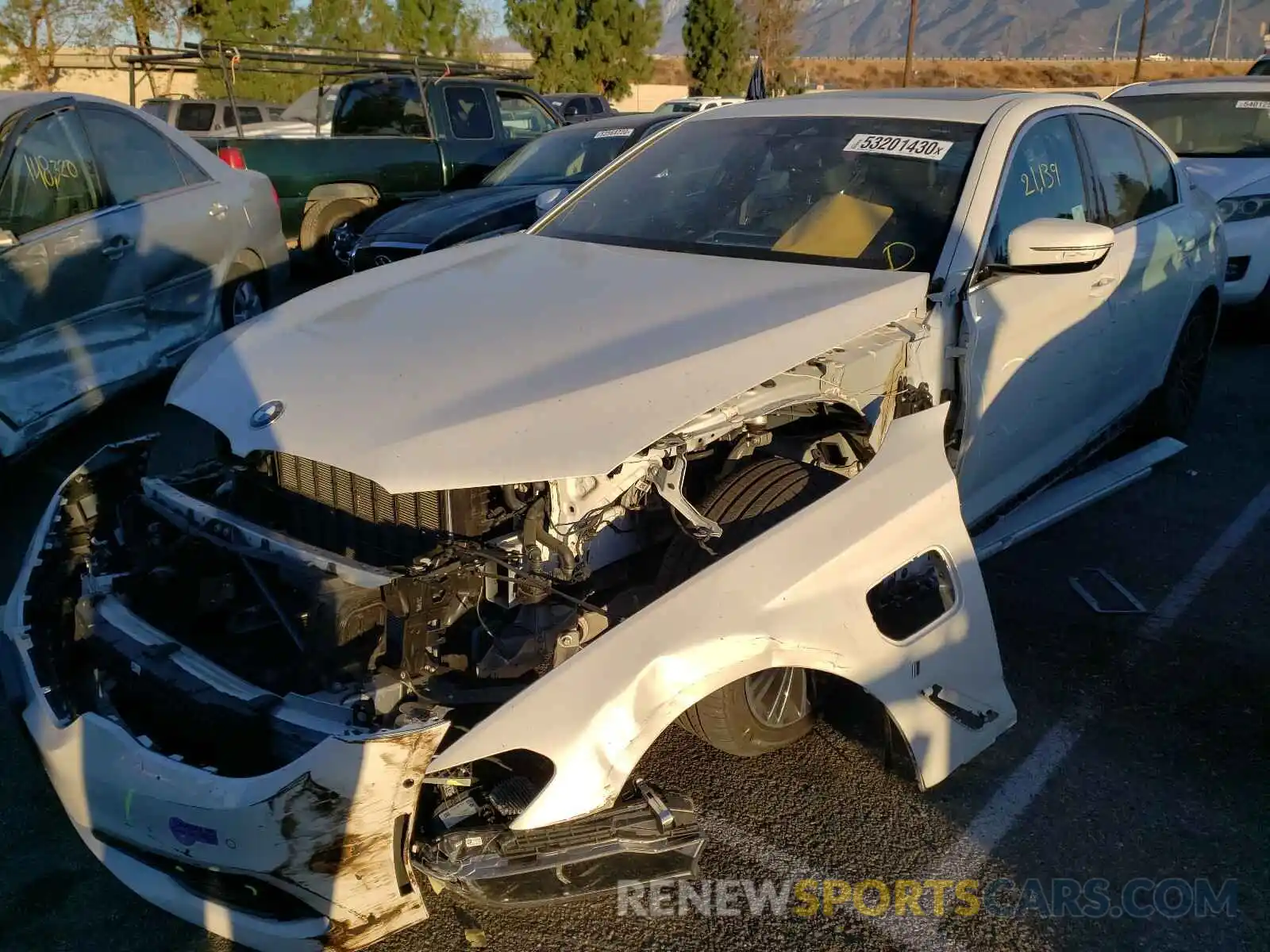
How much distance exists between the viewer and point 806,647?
7.84 feet

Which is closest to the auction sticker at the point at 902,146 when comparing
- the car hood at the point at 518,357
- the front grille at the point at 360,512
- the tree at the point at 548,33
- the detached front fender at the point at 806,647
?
the car hood at the point at 518,357

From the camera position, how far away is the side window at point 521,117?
10.3 m

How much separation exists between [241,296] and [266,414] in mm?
4312

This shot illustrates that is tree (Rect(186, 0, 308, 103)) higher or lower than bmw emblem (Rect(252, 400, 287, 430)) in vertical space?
higher

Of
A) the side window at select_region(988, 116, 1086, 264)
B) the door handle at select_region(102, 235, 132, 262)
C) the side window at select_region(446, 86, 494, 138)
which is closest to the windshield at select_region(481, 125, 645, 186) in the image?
the side window at select_region(446, 86, 494, 138)

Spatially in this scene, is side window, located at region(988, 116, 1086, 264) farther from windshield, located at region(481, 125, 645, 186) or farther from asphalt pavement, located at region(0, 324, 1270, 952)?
windshield, located at region(481, 125, 645, 186)

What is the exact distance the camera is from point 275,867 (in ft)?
6.72

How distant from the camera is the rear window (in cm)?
986

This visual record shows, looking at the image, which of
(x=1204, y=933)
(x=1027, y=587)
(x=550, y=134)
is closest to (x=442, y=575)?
(x=1204, y=933)

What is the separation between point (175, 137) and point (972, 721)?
5.62 m

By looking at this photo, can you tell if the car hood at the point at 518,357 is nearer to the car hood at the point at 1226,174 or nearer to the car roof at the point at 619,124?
the car roof at the point at 619,124

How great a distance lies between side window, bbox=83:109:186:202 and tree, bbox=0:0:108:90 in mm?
19288

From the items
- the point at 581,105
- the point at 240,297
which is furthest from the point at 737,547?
the point at 581,105

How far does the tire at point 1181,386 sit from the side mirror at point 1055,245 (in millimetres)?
1916
